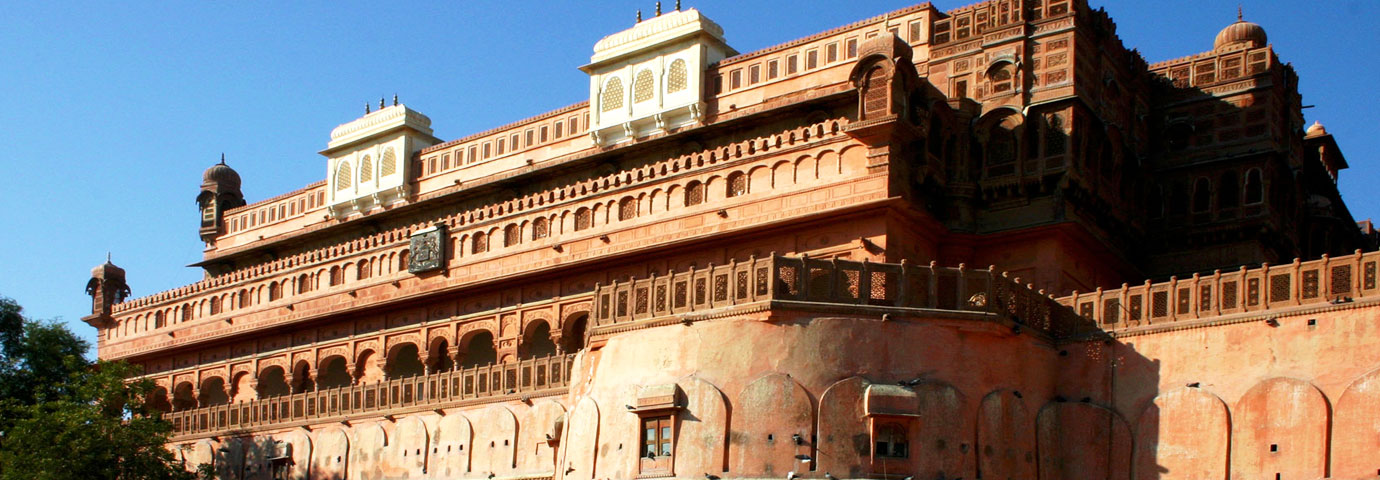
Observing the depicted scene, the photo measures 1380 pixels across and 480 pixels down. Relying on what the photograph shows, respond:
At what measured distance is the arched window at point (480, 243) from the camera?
39.1 m

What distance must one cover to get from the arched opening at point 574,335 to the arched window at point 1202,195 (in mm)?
13208

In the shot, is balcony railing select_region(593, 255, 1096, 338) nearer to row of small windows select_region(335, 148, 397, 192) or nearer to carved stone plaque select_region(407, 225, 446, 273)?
carved stone plaque select_region(407, 225, 446, 273)

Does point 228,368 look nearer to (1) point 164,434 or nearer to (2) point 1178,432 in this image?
(1) point 164,434

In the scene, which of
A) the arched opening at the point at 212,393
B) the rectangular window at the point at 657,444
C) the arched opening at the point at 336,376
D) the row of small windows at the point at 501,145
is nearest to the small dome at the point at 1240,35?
the row of small windows at the point at 501,145

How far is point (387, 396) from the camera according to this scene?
36531mm

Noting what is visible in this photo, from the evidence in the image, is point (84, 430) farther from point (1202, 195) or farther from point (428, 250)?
point (1202, 195)

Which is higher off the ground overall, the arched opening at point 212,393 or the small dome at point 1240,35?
the small dome at point 1240,35

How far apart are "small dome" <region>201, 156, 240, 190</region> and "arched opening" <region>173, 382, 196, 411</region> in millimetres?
7525

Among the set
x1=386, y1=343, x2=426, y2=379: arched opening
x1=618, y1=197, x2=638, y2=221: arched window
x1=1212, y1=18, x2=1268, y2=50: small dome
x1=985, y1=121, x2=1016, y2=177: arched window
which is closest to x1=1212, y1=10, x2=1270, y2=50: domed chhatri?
x1=1212, y1=18, x2=1268, y2=50: small dome

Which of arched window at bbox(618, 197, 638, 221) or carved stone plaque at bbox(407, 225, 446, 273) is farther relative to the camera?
carved stone plaque at bbox(407, 225, 446, 273)

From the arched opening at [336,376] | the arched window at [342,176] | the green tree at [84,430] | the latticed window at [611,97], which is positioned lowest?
the green tree at [84,430]

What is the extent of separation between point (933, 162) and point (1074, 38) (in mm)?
3741

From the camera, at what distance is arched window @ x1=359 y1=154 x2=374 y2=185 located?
45688mm

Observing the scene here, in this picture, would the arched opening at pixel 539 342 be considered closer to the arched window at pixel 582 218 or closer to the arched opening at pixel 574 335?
the arched opening at pixel 574 335
